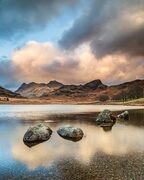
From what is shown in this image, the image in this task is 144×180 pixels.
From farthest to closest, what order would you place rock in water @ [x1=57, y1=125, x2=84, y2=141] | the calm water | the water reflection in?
rock in water @ [x1=57, y1=125, x2=84, y2=141] < the water reflection < the calm water

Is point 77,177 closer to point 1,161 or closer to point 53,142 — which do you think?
point 1,161

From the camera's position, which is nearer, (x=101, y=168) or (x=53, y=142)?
(x=101, y=168)

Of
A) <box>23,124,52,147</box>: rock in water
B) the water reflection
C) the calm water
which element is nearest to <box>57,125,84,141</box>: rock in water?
the water reflection

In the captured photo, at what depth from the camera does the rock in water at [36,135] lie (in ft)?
111

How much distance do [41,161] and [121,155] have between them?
350 inches

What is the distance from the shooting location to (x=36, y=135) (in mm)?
34969

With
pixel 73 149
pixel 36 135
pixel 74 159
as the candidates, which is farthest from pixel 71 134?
pixel 74 159

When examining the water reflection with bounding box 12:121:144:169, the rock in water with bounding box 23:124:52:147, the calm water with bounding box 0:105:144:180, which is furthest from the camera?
the rock in water with bounding box 23:124:52:147

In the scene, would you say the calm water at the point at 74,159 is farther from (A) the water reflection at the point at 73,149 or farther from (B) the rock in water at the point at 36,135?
(B) the rock in water at the point at 36,135

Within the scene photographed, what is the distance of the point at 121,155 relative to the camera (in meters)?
25.7

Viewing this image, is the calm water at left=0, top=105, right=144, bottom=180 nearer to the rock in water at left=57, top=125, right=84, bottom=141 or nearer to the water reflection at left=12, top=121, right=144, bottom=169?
the water reflection at left=12, top=121, right=144, bottom=169

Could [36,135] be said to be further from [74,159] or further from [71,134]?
[74,159]

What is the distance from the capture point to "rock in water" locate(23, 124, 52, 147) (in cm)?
3381

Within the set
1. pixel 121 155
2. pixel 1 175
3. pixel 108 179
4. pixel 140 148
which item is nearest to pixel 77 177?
pixel 108 179
